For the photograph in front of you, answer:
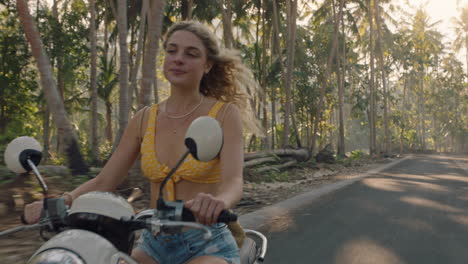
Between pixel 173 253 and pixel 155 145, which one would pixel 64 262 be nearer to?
pixel 173 253

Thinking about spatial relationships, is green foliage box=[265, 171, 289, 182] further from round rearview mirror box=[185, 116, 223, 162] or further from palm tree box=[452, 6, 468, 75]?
palm tree box=[452, 6, 468, 75]

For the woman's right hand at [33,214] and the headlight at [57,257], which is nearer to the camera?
the headlight at [57,257]

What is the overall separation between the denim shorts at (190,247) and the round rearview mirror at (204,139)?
0.58m

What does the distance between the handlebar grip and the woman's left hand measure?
0.01 m

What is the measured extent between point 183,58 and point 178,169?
545 millimetres

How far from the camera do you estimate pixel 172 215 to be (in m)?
1.38

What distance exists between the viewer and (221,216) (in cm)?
145

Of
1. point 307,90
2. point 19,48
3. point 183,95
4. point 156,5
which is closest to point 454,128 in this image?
point 307,90

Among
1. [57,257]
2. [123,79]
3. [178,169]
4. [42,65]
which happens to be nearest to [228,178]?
[178,169]

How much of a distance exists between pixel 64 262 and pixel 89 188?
0.95 metres

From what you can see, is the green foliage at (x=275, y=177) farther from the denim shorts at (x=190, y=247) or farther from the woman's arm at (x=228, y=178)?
the denim shorts at (x=190, y=247)

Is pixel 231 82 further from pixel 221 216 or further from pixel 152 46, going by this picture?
pixel 152 46

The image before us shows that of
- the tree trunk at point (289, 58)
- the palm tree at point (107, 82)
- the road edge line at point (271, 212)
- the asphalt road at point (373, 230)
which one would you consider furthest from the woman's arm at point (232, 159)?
the palm tree at point (107, 82)

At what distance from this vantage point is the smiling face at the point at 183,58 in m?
2.15
